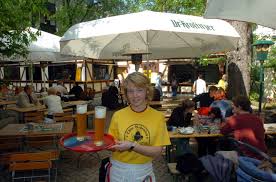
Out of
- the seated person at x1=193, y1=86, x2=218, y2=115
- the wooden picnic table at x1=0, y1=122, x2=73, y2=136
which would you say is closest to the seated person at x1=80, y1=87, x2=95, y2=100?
the seated person at x1=193, y1=86, x2=218, y2=115

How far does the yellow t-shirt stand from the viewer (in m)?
2.68

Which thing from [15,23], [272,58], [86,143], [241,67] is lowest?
[86,143]

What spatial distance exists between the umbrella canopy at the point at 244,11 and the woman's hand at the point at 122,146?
1.21 m

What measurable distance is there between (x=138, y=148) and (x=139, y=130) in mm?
201

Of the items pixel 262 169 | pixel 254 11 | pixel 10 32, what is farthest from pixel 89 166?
pixel 254 11

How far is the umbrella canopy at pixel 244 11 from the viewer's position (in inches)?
105

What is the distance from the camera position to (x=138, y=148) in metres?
2.52

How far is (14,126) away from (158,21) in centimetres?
375

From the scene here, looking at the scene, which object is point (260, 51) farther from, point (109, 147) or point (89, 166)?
point (109, 147)

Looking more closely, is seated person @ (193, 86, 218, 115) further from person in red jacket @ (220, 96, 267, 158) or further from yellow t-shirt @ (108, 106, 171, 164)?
yellow t-shirt @ (108, 106, 171, 164)

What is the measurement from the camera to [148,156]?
2.64 meters

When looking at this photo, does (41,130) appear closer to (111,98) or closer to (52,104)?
(52,104)

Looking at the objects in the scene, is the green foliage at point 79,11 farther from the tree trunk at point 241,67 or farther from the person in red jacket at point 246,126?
the person in red jacket at point 246,126

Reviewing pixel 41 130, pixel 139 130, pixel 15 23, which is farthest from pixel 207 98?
pixel 139 130
